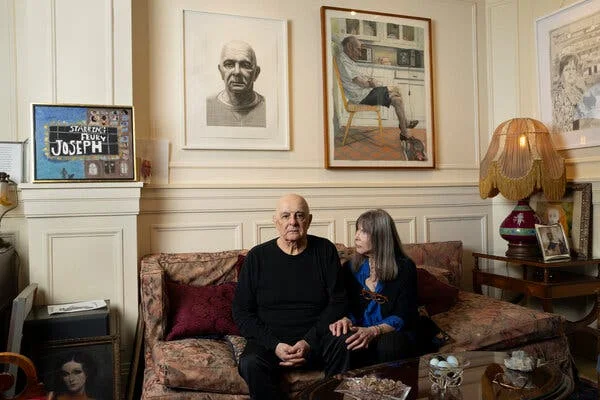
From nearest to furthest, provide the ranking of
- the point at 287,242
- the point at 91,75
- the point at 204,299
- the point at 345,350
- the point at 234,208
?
the point at 345,350 < the point at 287,242 < the point at 204,299 < the point at 91,75 < the point at 234,208

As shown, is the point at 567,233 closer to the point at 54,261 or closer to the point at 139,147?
the point at 139,147

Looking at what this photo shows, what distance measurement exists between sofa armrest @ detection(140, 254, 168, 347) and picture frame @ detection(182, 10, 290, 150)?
102 centimetres

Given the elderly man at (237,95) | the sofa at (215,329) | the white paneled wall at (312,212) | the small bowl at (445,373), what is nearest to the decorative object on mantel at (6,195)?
the white paneled wall at (312,212)

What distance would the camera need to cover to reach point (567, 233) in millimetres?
3475

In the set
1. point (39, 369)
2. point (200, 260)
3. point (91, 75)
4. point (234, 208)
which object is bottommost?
point (39, 369)

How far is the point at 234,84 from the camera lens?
335 cm

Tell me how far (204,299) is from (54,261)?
87cm

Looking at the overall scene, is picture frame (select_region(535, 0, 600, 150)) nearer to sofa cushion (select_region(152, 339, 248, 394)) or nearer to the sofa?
the sofa

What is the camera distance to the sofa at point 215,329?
2.11m

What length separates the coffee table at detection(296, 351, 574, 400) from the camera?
1.72m

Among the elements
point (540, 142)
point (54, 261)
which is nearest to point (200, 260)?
point (54, 261)

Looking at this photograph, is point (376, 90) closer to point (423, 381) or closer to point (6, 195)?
point (423, 381)

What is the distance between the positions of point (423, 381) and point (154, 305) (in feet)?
4.65

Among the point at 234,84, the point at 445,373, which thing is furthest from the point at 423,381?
the point at 234,84
